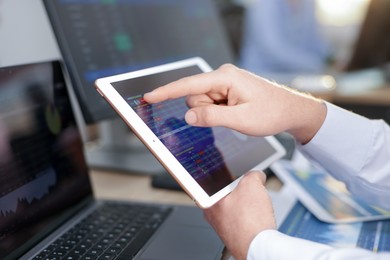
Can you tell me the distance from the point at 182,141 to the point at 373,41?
1.41 meters

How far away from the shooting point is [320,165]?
703 mm

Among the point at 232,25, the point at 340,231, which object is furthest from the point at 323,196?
the point at 232,25

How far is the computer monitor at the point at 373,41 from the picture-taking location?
164 cm

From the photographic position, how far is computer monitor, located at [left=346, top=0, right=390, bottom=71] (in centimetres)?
164

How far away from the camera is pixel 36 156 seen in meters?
0.64

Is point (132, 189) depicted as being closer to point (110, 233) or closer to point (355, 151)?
point (110, 233)

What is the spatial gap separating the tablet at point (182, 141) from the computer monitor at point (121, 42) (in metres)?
0.20

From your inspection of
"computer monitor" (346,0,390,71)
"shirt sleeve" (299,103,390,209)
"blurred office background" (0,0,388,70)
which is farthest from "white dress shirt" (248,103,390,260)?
"computer monitor" (346,0,390,71)

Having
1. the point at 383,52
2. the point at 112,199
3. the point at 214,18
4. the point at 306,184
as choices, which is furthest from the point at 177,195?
the point at 383,52

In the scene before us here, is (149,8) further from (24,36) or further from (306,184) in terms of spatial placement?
(306,184)

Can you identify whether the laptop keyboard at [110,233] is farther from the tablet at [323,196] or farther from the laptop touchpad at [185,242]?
the tablet at [323,196]

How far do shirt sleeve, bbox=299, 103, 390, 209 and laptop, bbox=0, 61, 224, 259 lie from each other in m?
0.21

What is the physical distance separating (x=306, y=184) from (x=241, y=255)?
0.35 metres

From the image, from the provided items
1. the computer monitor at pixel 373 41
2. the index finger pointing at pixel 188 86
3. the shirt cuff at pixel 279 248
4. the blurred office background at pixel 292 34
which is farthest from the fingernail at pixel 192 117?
the blurred office background at pixel 292 34
